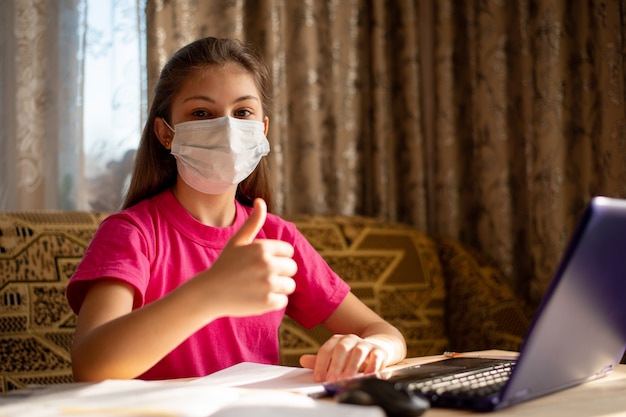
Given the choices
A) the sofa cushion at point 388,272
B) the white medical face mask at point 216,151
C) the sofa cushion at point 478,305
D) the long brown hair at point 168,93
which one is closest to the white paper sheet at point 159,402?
the white medical face mask at point 216,151

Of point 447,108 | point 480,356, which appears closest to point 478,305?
point 447,108

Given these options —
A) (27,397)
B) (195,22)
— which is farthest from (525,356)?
(195,22)

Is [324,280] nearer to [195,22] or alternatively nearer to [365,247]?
[365,247]

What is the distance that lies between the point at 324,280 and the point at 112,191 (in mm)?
1053

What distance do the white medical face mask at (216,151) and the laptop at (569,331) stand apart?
0.54 m

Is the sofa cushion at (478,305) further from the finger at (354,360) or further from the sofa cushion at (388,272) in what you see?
the finger at (354,360)

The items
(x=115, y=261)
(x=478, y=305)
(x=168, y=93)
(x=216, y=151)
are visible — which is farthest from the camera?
(x=478, y=305)

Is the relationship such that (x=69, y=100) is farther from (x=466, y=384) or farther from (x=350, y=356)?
(x=466, y=384)

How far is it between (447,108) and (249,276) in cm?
191

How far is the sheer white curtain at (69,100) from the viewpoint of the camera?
204 centimetres

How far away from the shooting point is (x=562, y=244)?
2.26 meters

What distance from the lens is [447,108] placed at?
2537 millimetres

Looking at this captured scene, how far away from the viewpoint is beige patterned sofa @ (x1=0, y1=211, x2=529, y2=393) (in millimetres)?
1690

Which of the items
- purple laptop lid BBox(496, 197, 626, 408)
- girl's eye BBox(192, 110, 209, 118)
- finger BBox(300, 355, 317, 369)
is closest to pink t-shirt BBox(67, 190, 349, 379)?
girl's eye BBox(192, 110, 209, 118)
